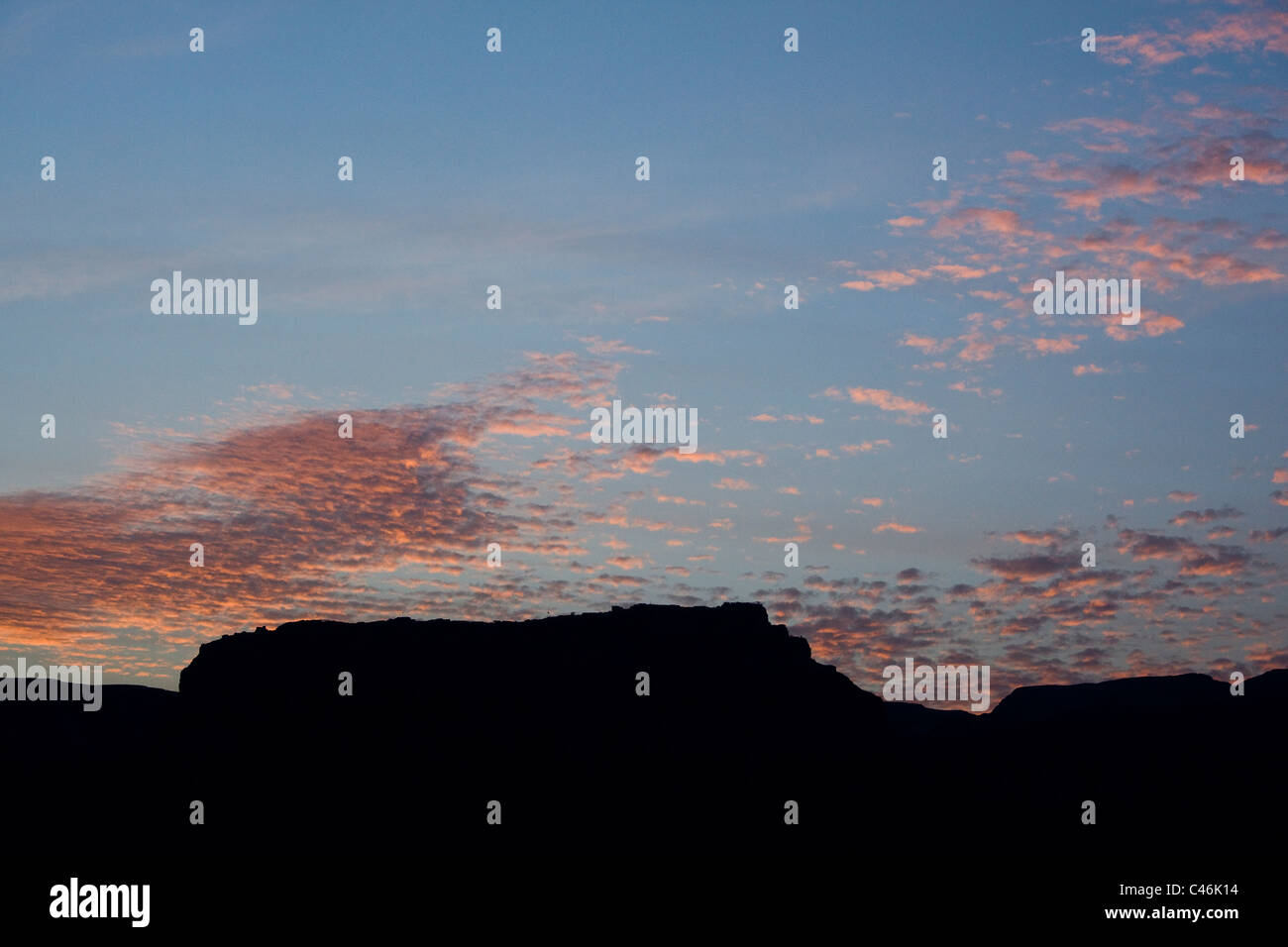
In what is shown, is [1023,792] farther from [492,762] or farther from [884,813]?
[492,762]

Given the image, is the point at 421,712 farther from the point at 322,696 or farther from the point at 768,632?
the point at 768,632

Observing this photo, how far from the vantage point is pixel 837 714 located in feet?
468

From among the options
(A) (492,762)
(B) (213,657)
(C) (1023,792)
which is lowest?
(C) (1023,792)

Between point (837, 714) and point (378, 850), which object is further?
point (837, 714)

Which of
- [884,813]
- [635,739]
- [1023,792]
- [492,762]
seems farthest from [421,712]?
[1023,792]

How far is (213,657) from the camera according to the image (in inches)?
5546

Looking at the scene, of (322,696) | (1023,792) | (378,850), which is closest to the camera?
(378,850)

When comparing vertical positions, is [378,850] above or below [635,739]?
below

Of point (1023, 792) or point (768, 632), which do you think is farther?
point (1023, 792)

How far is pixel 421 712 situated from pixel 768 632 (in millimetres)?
42769
